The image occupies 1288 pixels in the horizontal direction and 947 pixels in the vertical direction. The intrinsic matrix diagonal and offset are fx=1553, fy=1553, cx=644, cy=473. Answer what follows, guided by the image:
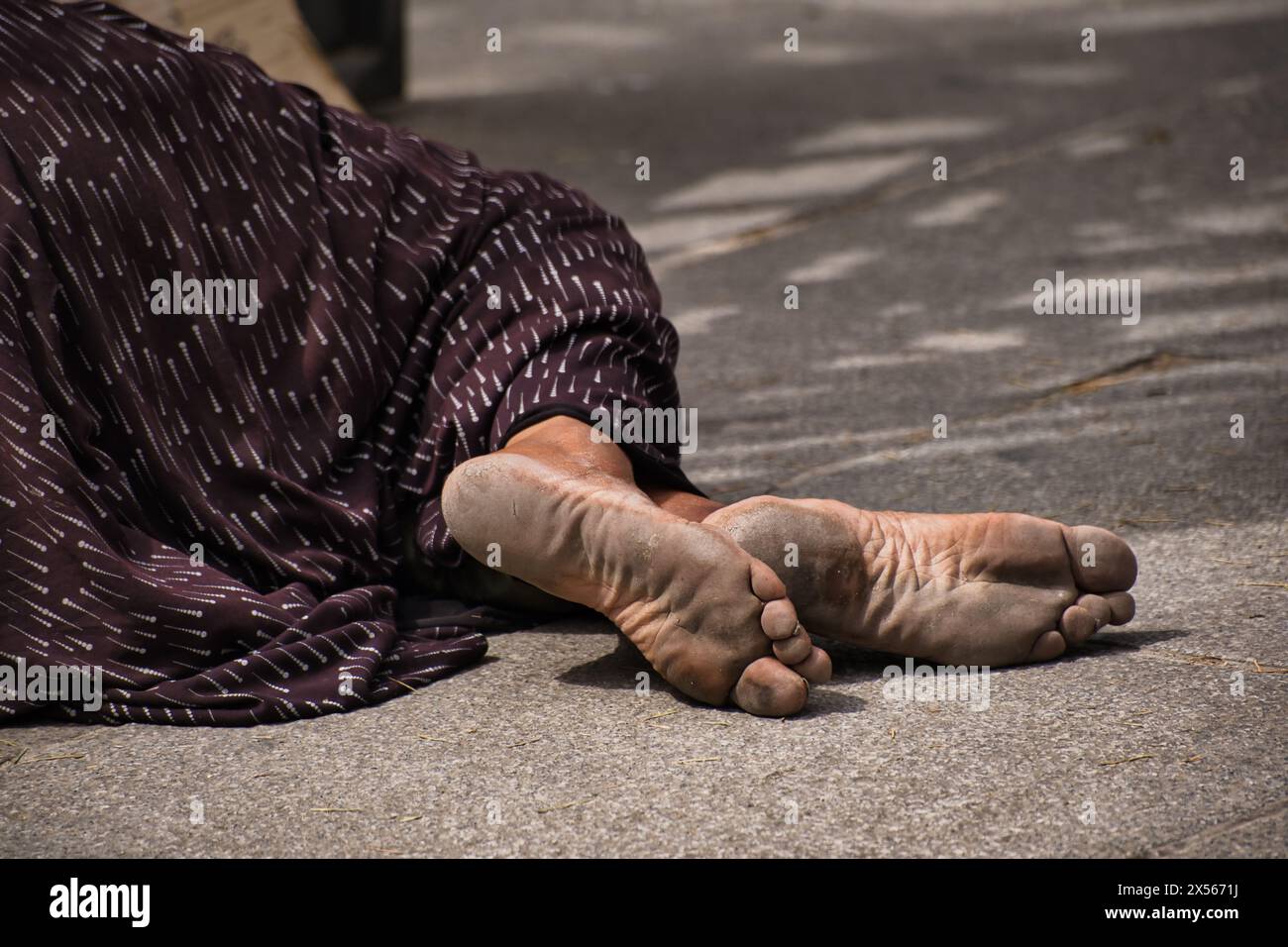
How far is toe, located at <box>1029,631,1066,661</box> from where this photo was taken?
2.01 m

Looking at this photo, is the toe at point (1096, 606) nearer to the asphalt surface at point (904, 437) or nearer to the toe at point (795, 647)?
the asphalt surface at point (904, 437)

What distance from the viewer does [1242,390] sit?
3.15m

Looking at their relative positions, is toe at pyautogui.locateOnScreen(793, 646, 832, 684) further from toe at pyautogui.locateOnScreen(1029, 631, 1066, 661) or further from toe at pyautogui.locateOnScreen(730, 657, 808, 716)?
toe at pyautogui.locateOnScreen(1029, 631, 1066, 661)

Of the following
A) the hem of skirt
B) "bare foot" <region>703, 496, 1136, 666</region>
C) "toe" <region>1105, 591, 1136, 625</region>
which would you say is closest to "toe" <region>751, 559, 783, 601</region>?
"bare foot" <region>703, 496, 1136, 666</region>

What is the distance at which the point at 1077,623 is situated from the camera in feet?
6.59

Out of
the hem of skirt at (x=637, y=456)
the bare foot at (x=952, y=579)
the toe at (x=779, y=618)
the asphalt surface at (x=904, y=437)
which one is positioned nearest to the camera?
the asphalt surface at (x=904, y=437)

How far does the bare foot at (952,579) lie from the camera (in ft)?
6.45

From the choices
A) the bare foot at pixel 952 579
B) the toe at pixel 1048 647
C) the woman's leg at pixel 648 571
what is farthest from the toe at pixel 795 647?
the toe at pixel 1048 647

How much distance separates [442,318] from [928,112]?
3.80 metres

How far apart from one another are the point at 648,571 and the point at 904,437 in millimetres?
1311

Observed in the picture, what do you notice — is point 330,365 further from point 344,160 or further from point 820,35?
point 820,35

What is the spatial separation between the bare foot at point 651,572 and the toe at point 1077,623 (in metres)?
0.35

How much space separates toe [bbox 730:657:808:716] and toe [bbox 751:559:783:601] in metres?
0.10

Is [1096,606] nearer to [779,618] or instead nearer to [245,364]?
[779,618]
